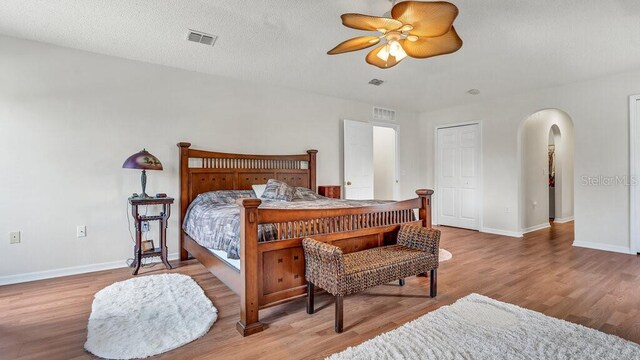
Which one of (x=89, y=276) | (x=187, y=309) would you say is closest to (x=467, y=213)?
(x=187, y=309)

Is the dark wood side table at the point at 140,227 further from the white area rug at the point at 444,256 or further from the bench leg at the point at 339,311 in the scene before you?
the white area rug at the point at 444,256

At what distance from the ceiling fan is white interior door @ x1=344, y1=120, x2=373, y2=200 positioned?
278 cm

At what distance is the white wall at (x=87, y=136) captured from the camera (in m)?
3.21

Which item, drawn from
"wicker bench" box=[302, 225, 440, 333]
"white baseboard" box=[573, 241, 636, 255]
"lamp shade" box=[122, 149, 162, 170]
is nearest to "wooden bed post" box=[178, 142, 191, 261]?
"lamp shade" box=[122, 149, 162, 170]

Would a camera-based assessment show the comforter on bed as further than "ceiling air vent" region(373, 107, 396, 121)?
No

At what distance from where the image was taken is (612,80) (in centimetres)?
440

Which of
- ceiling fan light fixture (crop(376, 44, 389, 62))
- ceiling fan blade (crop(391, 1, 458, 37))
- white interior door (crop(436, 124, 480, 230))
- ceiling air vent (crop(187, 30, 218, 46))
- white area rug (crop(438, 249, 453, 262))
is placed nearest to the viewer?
ceiling fan blade (crop(391, 1, 458, 37))

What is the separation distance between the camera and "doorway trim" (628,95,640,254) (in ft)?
13.8

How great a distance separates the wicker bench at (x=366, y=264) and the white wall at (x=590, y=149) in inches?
139

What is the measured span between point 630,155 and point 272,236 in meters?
5.03

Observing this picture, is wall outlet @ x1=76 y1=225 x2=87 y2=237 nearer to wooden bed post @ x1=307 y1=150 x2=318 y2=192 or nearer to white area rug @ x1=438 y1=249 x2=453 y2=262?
wooden bed post @ x1=307 y1=150 x2=318 y2=192

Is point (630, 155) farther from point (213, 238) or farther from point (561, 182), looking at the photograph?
point (213, 238)

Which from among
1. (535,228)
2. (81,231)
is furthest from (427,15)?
(535,228)

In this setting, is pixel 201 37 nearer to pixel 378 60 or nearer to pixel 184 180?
pixel 184 180
